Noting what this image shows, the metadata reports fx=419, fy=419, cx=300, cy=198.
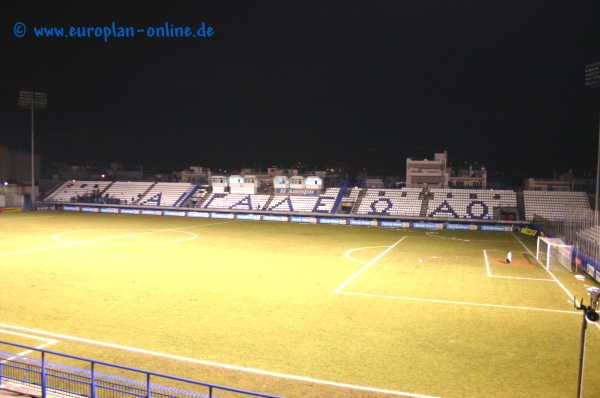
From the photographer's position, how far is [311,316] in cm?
1346

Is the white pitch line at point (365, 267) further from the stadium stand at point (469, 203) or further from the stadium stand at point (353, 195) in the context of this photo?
the stadium stand at point (353, 195)

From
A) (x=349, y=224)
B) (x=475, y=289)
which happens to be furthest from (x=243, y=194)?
(x=475, y=289)

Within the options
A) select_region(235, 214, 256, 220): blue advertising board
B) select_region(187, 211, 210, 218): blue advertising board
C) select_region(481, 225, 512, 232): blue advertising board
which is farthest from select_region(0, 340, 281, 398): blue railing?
select_region(187, 211, 210, 218): blue advertising board

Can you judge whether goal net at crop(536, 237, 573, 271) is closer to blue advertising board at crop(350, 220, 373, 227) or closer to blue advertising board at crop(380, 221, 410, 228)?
blue advertising board at crop(380, 221, 410, 228)

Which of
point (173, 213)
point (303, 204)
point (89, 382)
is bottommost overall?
point (173, 213)

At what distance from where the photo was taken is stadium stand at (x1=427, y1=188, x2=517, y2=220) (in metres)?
42.5

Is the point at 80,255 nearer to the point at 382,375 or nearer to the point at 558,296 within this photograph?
the point at 382,375

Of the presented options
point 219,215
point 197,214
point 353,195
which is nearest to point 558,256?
point 353,195

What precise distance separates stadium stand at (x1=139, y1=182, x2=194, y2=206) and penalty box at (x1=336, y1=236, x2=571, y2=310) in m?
33.4

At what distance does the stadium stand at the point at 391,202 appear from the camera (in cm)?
4462

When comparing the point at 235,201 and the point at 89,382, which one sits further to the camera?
the point at 235,201

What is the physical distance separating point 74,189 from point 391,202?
44.3 meters

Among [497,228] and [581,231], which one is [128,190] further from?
[581,231]

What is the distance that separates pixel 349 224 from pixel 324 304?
96.4 feet
